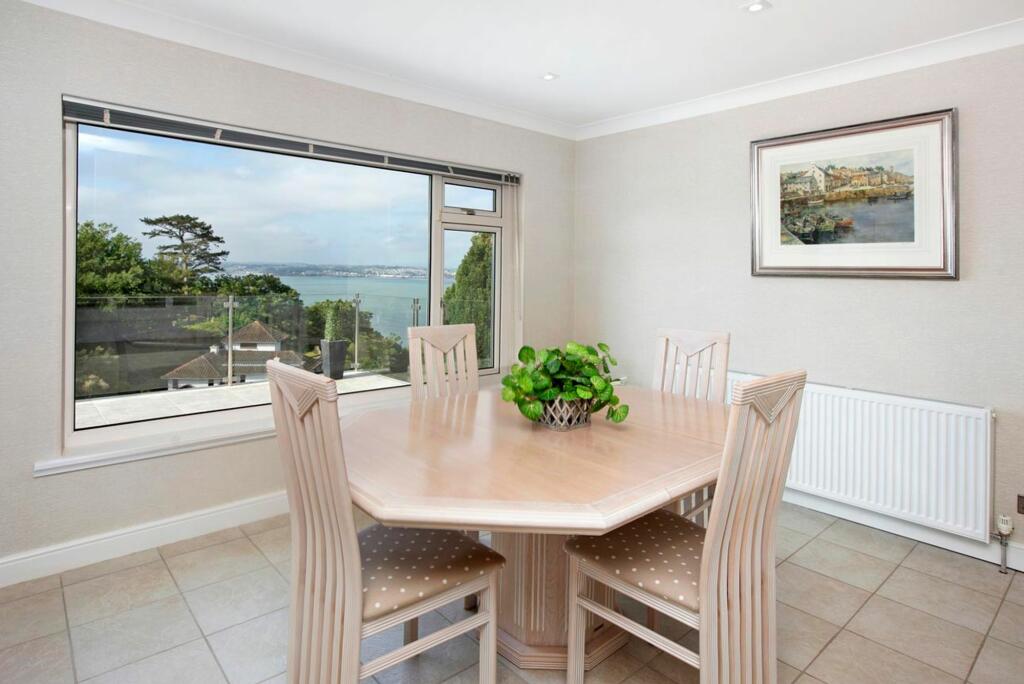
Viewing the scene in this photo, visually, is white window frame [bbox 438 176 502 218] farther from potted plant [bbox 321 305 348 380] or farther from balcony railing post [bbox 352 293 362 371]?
potted plant [bbox 321 305 348 380]

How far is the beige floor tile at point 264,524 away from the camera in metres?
2.97

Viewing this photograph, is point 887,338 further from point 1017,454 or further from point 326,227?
point 326,227

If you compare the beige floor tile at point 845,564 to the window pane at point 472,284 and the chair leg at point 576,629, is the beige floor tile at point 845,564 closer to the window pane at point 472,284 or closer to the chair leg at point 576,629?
the chair leg at point 576,629

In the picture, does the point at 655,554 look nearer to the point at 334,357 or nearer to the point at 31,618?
the point at 31,618

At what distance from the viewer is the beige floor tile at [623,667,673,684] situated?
1.88 meters

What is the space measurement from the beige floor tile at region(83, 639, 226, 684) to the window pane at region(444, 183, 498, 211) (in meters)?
2.92

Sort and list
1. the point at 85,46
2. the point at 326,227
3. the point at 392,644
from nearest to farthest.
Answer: the point at 392,644
the point at 85,46
the point at 326,227

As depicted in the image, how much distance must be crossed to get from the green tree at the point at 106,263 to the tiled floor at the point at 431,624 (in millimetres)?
1260

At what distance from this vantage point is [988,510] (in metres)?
2.68

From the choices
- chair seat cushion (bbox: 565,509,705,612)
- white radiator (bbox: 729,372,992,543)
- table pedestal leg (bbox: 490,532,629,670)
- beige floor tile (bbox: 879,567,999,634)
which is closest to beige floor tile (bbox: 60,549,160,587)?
table pedestal leg (bbox: 490,532,629,670)

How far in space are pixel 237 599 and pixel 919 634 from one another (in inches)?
104

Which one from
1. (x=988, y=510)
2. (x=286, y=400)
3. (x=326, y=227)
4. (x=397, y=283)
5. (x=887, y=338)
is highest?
(x=326, y=227)

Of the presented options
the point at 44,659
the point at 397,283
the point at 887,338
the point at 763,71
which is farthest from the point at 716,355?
the point at 44,659

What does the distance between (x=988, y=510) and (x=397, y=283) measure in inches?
135
